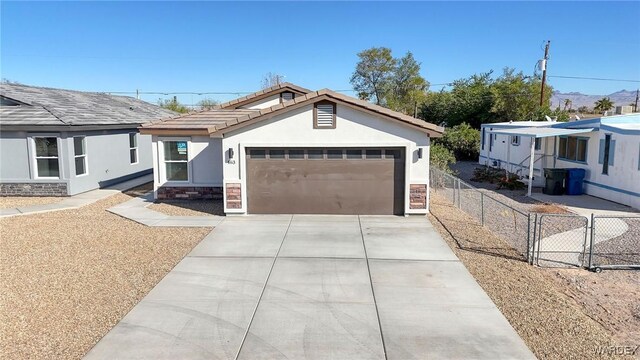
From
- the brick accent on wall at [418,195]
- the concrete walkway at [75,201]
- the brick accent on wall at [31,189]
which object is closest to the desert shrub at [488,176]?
the brick accent on wall at [418,195]

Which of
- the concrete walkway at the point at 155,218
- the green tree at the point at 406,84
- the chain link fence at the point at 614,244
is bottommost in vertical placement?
the chain link fence at the point at 614,244

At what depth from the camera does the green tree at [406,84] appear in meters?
53.3

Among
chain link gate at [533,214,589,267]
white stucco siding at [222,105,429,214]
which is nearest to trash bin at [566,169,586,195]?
chain link gate at [533,214,589,267]

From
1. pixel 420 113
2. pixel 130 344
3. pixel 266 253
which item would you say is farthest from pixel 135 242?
pixel 420 113

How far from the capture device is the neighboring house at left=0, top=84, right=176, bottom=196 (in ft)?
54.0

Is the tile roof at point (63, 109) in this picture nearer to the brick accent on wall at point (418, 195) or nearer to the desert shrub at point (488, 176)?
the brick accent on wall at point (418, 195)

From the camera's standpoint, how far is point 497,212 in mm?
14172

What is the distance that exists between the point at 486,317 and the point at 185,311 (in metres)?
4.45

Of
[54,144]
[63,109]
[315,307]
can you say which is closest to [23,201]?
[54,144]

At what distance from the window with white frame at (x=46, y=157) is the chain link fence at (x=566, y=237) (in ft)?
48.1

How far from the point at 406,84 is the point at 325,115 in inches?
1703

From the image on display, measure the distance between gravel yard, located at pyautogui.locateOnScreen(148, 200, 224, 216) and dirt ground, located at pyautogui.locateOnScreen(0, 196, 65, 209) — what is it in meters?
3.98

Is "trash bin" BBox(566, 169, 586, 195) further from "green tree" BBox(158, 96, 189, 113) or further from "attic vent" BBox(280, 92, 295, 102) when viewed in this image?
"green tree" BBox(158, 96, 189, 113)

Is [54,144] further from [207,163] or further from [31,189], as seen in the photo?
[207,163]
